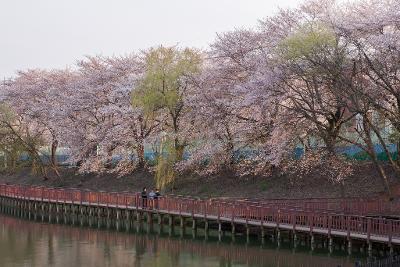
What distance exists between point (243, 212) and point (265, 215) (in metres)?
1.97

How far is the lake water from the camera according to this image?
32.2 metres

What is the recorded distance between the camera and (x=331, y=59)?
34.4 m

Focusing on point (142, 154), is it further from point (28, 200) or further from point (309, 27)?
point (309, 27)

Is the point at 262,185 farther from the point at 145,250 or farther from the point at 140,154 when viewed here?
the point at 140,154

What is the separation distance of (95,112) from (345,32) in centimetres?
3365

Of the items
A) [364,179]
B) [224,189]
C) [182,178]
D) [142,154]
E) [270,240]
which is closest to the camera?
[270,240]

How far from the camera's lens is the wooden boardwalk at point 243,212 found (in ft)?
104

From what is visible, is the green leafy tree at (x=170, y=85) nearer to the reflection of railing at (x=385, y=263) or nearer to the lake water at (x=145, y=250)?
the lake water at (x=145, y=250)

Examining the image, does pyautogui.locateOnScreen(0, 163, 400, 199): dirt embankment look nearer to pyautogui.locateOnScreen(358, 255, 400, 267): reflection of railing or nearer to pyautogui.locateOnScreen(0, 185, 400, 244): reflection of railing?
pyautogui.locateOnScreen(0, 185, 400, 244): reflection of railing

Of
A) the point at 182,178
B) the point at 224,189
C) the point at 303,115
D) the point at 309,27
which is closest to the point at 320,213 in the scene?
the point at 303,115

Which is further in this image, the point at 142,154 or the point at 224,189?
the point at 142,154

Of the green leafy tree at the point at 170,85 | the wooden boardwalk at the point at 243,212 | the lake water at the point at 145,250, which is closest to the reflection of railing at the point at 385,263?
the wooden boardwalk at the point at 243,212

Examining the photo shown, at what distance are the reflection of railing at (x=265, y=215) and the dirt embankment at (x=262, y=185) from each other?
18.3 ft

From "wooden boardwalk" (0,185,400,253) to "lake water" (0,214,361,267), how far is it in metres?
1.14
